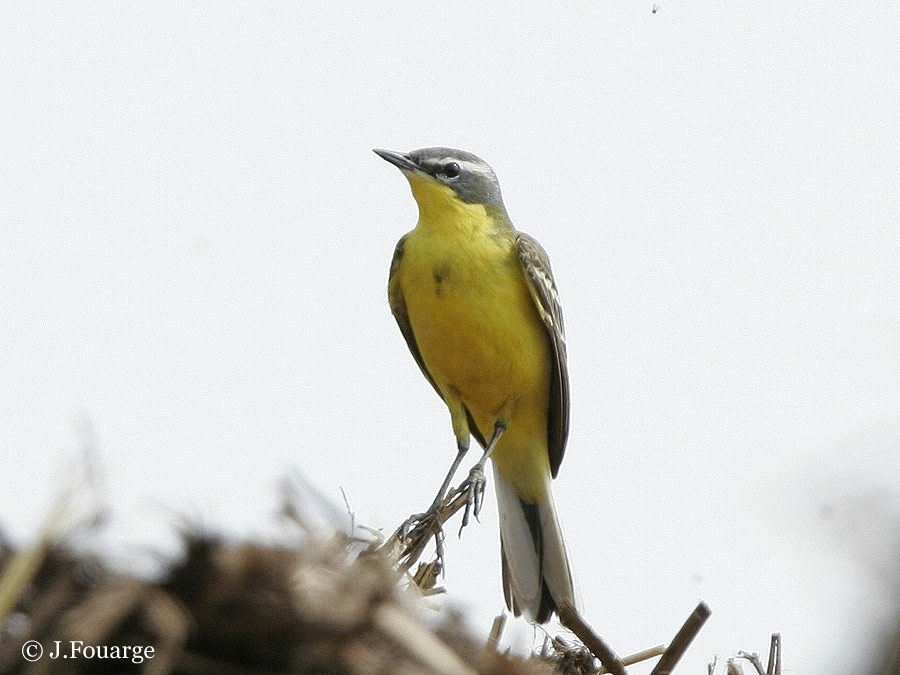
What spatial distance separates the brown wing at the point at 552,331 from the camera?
23.1 ft

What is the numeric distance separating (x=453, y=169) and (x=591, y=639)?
5406 mm

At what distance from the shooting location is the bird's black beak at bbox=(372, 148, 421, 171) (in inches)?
→ 292

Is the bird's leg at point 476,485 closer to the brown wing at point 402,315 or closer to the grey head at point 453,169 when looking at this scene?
the brown wing at point 402,315

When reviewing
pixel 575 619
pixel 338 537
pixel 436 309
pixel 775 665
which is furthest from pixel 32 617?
pixel 436 309

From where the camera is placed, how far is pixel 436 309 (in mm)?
6867

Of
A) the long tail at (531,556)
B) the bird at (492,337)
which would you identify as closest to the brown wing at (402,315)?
the bird at (492,337)

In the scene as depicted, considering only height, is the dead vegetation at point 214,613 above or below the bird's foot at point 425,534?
above

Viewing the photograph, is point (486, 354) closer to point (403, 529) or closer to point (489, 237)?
point (489, 237)

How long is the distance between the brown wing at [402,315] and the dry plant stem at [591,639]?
480 cm

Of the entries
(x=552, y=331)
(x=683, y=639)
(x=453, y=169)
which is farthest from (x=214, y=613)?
(x=453, y=169)

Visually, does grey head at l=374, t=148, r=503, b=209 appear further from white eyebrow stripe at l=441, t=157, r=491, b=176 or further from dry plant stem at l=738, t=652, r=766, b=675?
dry plant stem at l=738, t=652, r=766, b=675

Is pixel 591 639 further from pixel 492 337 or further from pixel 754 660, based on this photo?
pixel 492 337

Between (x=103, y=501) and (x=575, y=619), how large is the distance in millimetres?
1222

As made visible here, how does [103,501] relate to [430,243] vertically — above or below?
above
